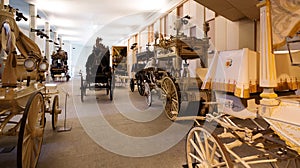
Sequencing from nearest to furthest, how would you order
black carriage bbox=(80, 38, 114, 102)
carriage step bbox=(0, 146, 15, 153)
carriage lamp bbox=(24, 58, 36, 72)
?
Result: carriage lamp bbox=(24, 58, 36, 72) < carriage step bbox=(0, 146, 15, 153) < black carriage bbox=(80, 38, 114, 102)

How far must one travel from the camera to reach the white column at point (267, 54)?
121 cm

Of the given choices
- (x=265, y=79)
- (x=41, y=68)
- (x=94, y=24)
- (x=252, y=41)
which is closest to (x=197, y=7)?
(x=252, y=41)

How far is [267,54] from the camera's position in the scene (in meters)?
1.21

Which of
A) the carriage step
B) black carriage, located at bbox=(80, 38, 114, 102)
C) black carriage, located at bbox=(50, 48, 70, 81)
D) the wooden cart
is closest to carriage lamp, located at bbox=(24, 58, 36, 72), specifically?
the carriage step

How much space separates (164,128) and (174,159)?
1049 millimetres

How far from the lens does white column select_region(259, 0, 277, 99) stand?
3.96 feet

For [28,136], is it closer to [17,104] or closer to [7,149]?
[17,104]

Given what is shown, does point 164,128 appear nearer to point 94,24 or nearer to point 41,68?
point 41,68

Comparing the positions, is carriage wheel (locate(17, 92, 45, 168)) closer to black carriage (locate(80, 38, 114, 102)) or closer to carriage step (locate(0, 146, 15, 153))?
carriage step (locate(0, 146, 15, 153))

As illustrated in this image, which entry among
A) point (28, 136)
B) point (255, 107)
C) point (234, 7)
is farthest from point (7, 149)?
point (234, 7)

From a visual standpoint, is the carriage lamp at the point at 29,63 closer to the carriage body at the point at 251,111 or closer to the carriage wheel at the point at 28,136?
the carriage wheel at the point at 28,136

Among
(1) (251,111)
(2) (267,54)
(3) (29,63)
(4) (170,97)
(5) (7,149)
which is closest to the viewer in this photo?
(2) (267,54)

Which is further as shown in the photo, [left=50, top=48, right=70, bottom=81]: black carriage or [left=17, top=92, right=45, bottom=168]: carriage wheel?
[left=50, top=48, right=70, bottom=81]: black carriage

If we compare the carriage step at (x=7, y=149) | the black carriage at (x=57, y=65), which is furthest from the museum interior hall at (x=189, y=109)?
the black carriage at (x=57, y=65)
